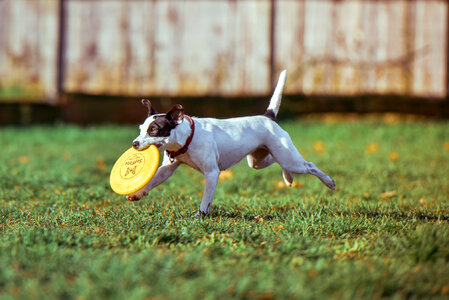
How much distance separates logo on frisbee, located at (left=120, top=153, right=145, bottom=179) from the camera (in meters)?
3.60

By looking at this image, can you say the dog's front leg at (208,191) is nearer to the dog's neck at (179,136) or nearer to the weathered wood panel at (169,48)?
the dog's neck at (179,136)

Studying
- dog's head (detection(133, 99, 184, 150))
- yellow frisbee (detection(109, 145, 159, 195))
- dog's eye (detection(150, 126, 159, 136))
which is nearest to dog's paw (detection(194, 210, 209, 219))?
yellow frisbee (detection(109, 145, 159, 195))

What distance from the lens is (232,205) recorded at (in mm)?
4086

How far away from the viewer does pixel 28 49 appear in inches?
351

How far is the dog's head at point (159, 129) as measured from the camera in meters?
3.46

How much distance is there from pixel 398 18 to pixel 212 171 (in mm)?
6327

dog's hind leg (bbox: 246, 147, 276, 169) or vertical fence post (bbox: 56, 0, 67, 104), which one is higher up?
vertical fence post (bbox: 56, 0, 67, 104)

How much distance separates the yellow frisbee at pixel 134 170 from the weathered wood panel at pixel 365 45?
5.58 m

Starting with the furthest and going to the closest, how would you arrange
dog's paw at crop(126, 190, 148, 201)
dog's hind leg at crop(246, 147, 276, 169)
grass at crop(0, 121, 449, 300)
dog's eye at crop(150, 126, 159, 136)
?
dog's hind leg at crop(246, 147, 276, 169)
dog's paw at crop(126, 190, 148, 201)
dog's eye at crop(150, 126, 159, 136)
grass at crop(0, 121, 449, 300)

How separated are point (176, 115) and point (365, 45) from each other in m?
6.14

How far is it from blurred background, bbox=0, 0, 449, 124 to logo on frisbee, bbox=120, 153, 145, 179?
17.0 ft

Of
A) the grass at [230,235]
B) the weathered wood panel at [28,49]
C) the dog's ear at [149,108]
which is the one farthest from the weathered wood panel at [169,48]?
the dog's ear at [149,108]

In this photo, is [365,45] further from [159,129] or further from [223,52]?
[159,129]

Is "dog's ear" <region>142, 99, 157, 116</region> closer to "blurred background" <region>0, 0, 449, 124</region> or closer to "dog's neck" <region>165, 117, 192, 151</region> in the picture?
"dog's neck" <region>165, 117, 192, 151</region>
